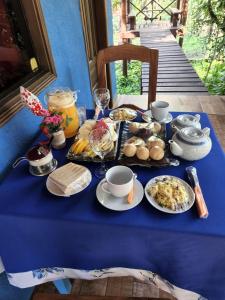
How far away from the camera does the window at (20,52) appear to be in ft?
2.85

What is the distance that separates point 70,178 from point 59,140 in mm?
240

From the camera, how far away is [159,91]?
2838 mm

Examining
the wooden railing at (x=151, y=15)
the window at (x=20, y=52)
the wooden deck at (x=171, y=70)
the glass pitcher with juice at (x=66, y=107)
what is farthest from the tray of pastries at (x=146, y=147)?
the wooden railing at (x=151, y=15)

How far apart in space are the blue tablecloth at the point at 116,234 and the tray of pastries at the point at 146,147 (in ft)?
0.11

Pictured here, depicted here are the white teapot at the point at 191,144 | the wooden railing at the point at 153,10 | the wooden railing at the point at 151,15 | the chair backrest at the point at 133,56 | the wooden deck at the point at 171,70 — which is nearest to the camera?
the white teapot at the point at 191,144

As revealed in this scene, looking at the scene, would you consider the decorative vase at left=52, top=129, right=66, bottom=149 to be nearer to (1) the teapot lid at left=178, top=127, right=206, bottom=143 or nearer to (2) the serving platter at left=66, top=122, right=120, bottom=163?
(2) the serving platter at left=66, top=122, right=120, bottom=163

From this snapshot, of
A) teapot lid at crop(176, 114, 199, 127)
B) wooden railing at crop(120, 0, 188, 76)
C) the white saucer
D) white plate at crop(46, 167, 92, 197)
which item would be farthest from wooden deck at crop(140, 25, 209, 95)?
white plate at crop(46, 167, 92, 197)

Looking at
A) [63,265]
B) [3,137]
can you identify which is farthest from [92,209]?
[3,137]

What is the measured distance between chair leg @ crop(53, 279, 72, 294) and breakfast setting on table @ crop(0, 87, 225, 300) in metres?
0.24

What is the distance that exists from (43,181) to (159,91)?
2471 mm

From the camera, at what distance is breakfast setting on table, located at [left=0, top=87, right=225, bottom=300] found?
0.57 meters

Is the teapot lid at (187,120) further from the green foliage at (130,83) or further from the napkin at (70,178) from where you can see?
the green foliage at (130,83)

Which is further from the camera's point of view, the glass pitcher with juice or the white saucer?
the white saucer

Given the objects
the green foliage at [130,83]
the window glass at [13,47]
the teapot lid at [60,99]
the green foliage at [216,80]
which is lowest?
the green foliage at [130,83]
